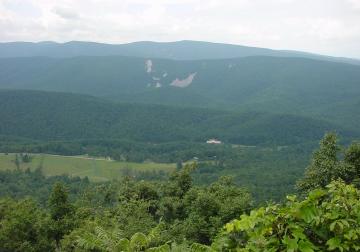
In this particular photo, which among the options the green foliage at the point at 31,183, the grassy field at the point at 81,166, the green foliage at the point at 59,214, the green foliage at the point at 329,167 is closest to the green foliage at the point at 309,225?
the green foliage at the point at 329,167

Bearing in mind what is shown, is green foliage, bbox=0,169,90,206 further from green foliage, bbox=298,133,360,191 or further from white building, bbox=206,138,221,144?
white building, bbox=206,138,221,144

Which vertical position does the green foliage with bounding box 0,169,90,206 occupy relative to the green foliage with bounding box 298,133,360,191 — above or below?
below

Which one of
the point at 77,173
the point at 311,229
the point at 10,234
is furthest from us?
the point at 77,173

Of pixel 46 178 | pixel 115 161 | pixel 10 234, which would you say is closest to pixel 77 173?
pixel 46 178

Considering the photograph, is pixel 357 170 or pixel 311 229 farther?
pixel 357 170

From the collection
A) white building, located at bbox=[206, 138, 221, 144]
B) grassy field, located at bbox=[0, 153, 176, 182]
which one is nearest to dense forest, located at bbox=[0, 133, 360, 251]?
grassy field, located at bbox=[0, 153, 176, 182]

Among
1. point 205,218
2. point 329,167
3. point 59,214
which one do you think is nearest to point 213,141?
point 59,214

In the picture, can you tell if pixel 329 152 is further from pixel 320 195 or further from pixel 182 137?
pixel 182 137
